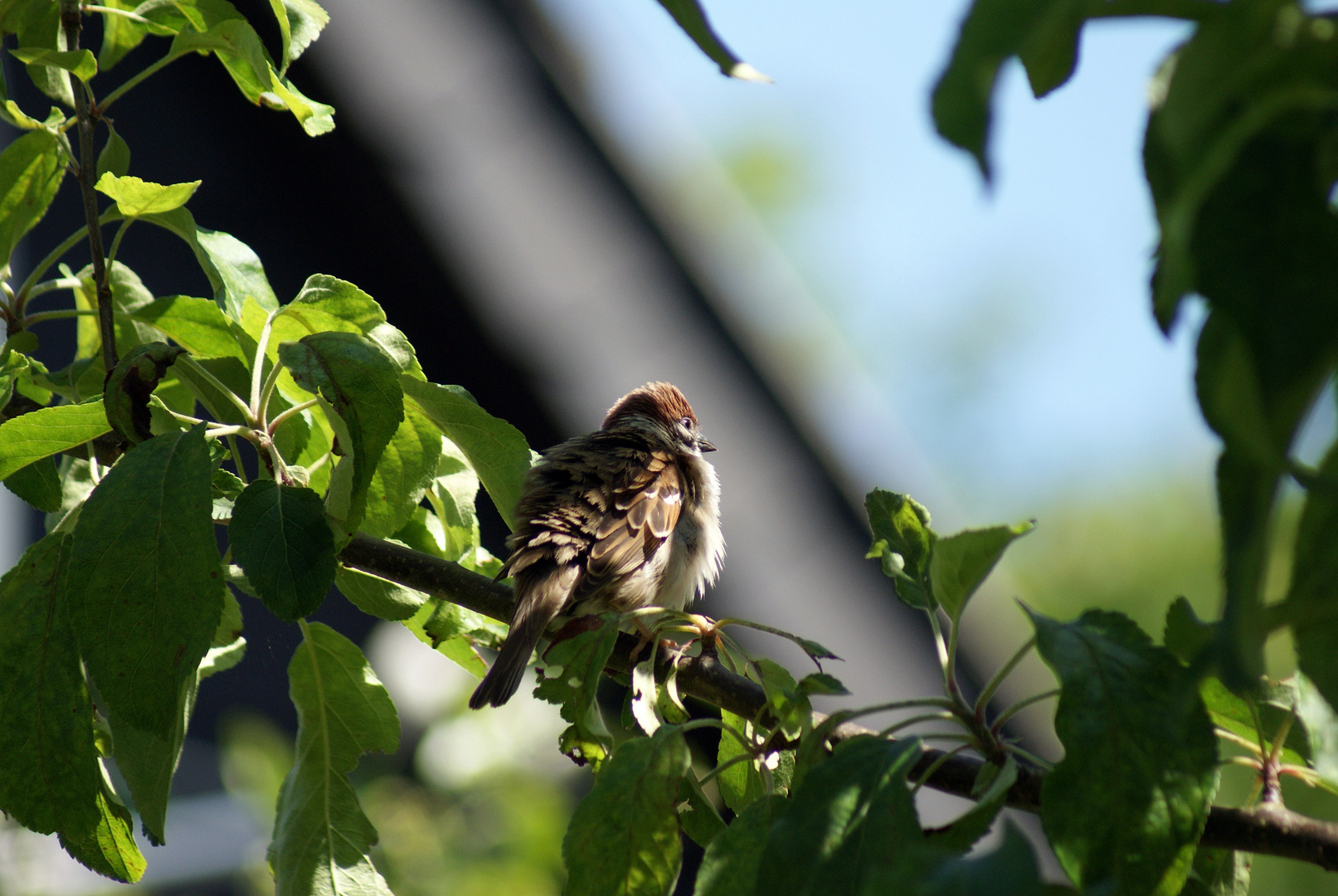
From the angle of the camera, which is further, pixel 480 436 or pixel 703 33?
pixel 480 436

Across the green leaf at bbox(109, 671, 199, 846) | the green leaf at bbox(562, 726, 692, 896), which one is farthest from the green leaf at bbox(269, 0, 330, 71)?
the green leaf at bbox(562, 726, 692, 896)

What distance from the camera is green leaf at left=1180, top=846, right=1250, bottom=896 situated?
147 centimetres

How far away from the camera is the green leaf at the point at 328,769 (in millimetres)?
1935

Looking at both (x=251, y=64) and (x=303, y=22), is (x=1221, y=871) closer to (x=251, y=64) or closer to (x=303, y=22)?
(x=251, y=64)

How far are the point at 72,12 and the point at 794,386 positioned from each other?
17.3ft

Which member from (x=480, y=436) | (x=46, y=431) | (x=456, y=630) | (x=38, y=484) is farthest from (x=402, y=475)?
(x=38, y=484)

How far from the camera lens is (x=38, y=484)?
1.90 m

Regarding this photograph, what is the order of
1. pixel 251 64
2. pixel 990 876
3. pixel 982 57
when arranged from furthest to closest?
pixel 251 64, pixel 990 876, pixel 982 57

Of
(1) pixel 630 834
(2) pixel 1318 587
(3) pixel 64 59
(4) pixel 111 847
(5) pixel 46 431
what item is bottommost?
(4) pixel 111 847

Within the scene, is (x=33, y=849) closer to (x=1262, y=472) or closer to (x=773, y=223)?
(x=1262, y=472)

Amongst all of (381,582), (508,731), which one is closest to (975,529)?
(381,582)

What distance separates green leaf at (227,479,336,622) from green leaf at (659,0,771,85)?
0.86m

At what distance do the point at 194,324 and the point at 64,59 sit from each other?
1.63 ft

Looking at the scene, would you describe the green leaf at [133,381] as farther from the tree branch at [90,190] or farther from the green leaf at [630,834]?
the green leaf at [630,834]
